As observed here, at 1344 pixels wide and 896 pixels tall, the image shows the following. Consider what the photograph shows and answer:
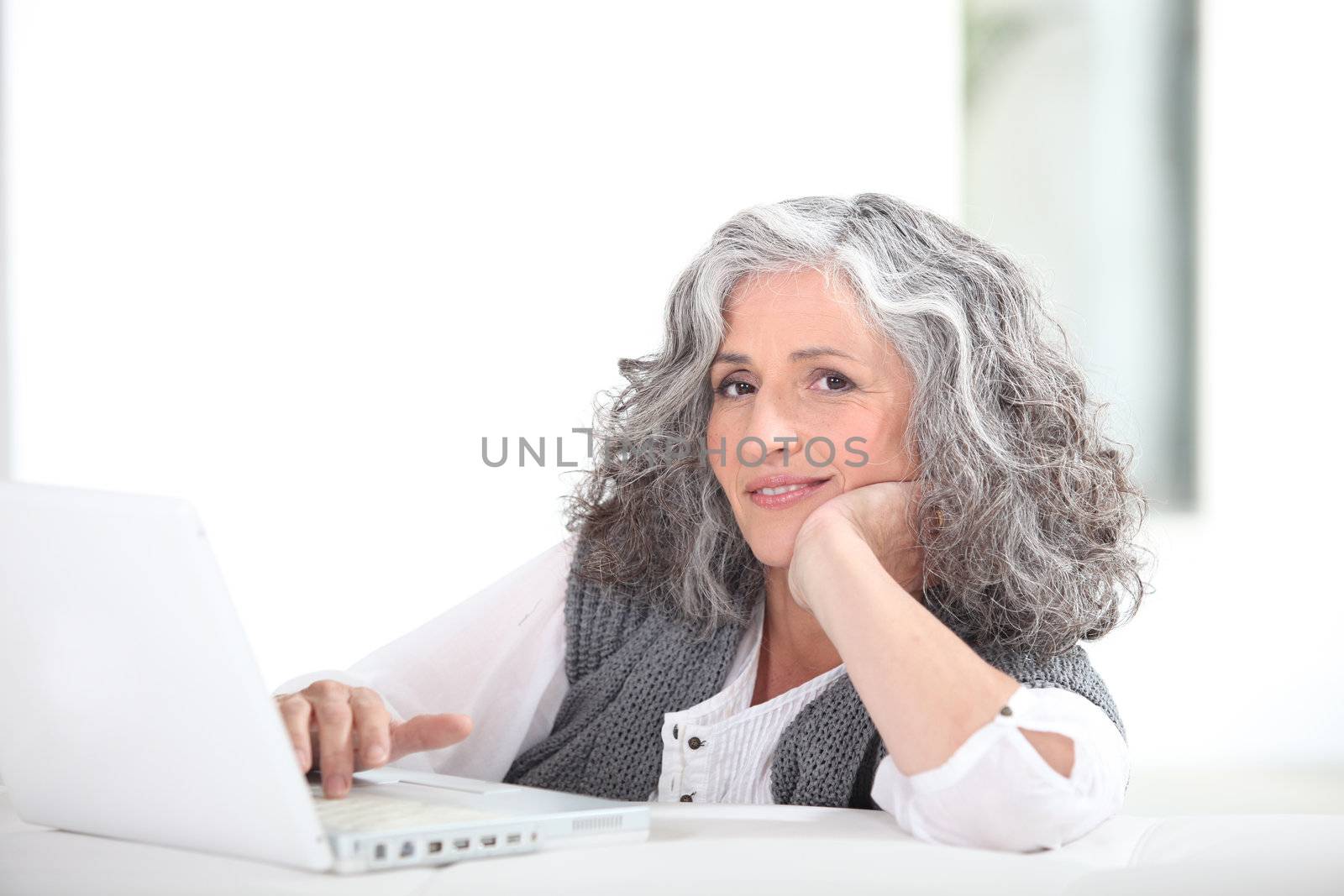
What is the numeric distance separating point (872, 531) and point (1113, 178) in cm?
255

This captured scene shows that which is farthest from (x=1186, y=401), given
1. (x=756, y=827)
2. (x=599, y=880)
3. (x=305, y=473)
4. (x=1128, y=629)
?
(x=599, y=880)

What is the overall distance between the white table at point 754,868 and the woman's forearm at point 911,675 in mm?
89

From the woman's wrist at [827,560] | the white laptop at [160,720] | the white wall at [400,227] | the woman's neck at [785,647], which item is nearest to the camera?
the white laptop at [160,720]

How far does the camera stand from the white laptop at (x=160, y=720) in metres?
0.87

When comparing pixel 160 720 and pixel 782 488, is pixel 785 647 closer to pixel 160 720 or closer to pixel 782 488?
pixel 782 488

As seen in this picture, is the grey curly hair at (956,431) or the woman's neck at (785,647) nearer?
the grey curly hair at (956,431)

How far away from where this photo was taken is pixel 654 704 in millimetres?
1658

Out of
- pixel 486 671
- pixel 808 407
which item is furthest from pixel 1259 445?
pixel 486 671

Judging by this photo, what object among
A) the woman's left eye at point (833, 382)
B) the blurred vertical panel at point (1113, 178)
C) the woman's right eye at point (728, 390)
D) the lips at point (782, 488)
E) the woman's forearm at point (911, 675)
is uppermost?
the blurred vertical panel at point (1113, 178)

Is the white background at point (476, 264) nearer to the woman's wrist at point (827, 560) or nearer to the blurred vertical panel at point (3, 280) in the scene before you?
the blurred vertical panel at point (3, 280)

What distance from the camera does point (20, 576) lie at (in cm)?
95

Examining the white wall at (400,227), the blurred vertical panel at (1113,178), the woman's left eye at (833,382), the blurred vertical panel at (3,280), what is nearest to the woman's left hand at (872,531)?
the woman's left eye at (833,382)

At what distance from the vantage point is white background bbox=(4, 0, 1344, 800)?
356 cm

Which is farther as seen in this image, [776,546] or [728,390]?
[728,390]
